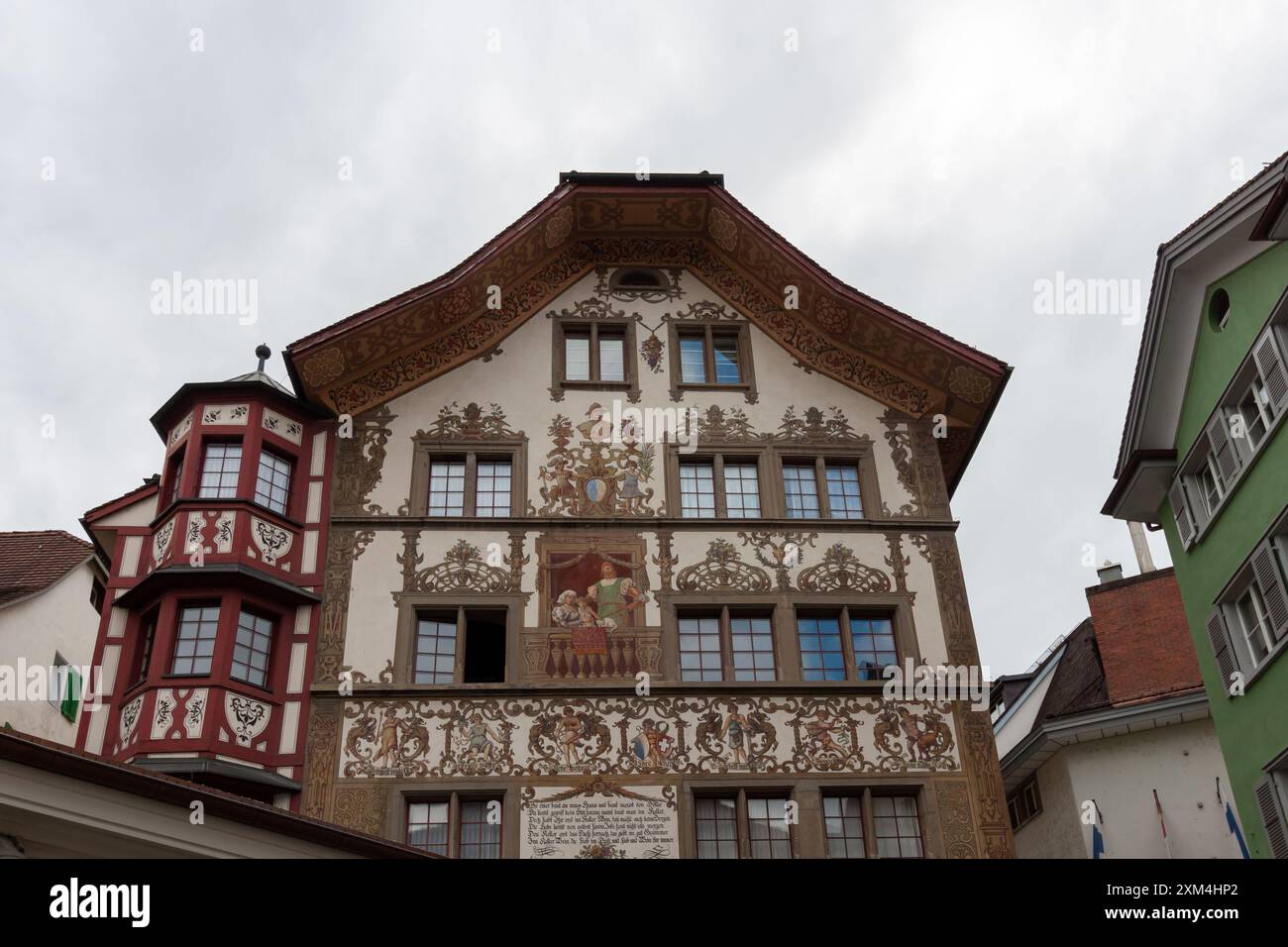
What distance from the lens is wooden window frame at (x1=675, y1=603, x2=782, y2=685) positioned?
18828mm

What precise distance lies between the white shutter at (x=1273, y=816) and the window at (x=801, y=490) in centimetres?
733

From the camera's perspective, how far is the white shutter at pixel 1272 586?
16.0 m

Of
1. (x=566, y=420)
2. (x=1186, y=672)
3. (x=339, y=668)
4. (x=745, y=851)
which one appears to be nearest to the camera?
(x=745, y=851)

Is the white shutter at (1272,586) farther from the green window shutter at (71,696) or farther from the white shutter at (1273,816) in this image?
the green window shutter at (71,696)

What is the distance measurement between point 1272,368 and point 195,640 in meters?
14.4

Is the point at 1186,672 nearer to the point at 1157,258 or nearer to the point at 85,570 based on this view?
the point at 1157,258

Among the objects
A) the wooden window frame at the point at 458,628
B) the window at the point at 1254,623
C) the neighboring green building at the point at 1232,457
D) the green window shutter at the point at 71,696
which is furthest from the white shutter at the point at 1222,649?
the green window shutter at the point at 71,696

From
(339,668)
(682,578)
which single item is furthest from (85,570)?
(682,578)

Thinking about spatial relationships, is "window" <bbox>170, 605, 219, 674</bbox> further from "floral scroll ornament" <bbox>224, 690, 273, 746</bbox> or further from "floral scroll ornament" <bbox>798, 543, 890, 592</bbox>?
"floral scroll ornament" <bbox>798, 543, 890, 592</bbox>

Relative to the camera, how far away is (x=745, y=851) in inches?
677

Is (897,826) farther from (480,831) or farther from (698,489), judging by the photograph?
(698,489)

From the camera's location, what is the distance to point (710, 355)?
22.3 m

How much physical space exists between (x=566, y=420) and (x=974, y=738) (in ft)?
26.3
